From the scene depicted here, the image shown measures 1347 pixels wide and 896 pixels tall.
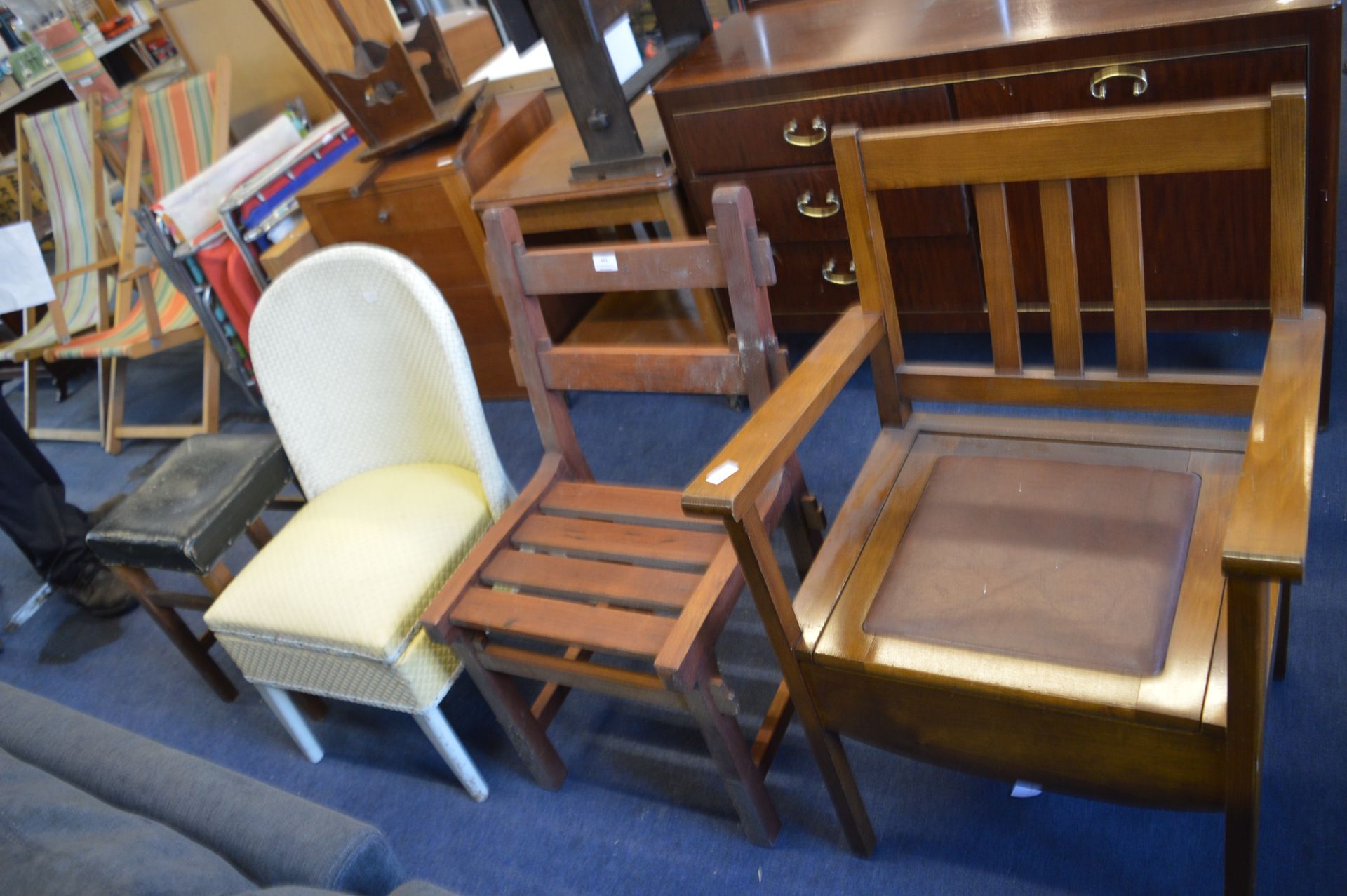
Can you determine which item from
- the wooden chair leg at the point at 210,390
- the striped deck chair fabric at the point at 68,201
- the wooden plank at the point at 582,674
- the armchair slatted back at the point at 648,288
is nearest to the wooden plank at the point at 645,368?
the armchair slatted back at the point at 648,288

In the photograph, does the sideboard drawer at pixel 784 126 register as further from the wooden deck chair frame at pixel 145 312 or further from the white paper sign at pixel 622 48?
the wooden deck chair frame at pixel 145 312

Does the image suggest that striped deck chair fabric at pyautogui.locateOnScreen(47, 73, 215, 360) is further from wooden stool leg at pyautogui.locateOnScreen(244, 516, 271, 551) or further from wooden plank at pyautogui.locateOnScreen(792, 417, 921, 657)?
wooden plank at pyautogui.locateOnScreen(792, 417, 921, 657)

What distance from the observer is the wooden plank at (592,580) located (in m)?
1.50

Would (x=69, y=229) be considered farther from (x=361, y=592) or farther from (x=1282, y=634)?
(x=1282, y=634)

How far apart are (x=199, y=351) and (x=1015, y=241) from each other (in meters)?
3.27

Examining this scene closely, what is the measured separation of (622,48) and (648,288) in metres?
1.02

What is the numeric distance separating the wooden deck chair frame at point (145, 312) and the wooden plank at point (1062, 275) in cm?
270

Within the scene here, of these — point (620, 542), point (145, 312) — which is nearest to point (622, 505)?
point (620, 542)

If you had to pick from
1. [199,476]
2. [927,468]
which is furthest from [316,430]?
[927,468]

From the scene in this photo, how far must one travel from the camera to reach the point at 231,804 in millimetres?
1062

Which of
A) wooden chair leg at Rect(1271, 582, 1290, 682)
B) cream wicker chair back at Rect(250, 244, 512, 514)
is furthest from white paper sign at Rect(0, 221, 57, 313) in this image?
wooden chair leg at Rect(1271, 582, 1290, 682)

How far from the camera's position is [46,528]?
8.58 ft

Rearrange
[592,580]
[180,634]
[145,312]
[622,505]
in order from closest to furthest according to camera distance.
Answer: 1. [592,580]
2. [622,505]
3. [180,634]
4. [145,312]

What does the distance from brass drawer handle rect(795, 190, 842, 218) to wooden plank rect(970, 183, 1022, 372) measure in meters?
0.85
